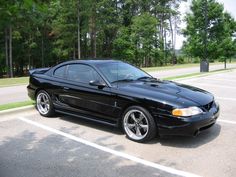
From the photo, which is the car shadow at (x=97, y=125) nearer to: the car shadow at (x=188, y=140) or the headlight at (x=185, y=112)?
the car shadow at (x=188, y=140)

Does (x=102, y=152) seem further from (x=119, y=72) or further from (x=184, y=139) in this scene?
(x=119, y=72)

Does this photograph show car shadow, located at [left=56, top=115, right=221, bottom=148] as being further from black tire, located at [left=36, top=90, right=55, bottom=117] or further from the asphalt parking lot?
black tire, located at [left=36, top=90, right=55, bottom=117]

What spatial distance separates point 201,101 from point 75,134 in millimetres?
2405

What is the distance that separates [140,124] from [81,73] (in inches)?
73.6

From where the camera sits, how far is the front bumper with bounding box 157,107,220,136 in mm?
5117

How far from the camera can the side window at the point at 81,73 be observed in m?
6.39

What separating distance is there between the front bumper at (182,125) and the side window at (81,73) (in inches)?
64.3

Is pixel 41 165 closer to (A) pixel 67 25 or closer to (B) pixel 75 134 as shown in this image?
(B) pixel 75 134

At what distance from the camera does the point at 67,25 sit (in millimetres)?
42781

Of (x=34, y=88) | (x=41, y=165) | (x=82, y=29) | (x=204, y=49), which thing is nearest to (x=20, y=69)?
(x=82, y=29)

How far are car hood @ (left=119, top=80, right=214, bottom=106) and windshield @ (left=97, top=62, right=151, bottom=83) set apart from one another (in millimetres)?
264

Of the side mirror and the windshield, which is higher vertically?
the windshield

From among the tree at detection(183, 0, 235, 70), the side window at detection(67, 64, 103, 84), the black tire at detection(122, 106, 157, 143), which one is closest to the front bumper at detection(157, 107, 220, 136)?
the black tire at detection(122, 106, 157, 143)

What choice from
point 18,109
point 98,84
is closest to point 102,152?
point 98,84
